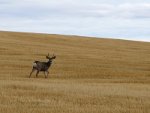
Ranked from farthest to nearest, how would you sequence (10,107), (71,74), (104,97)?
(71,74) → (104,97) → (10,107)

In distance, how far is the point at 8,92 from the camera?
20.0m

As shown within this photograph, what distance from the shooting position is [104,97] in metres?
19.5

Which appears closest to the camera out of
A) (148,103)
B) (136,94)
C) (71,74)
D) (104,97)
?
(148,103)

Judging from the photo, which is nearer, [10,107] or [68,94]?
[10,107]

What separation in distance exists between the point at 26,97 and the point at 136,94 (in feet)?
16.6

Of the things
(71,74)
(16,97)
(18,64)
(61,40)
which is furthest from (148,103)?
(61,40)

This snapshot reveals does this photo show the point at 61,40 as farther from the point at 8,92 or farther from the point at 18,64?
the point at 8,92

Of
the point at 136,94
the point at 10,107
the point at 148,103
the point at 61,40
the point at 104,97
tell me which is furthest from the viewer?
the point at 61,40

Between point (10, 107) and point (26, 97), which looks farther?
point (26, 97)

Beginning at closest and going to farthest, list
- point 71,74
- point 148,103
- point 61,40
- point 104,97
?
point 148,103 < point 104,97 < point 71,74 < point 61,40

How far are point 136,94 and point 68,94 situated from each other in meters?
3.07

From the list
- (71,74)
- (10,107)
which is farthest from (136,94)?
(71,74)

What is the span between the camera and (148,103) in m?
18.1

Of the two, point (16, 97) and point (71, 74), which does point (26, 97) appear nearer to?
point (16, 97)
